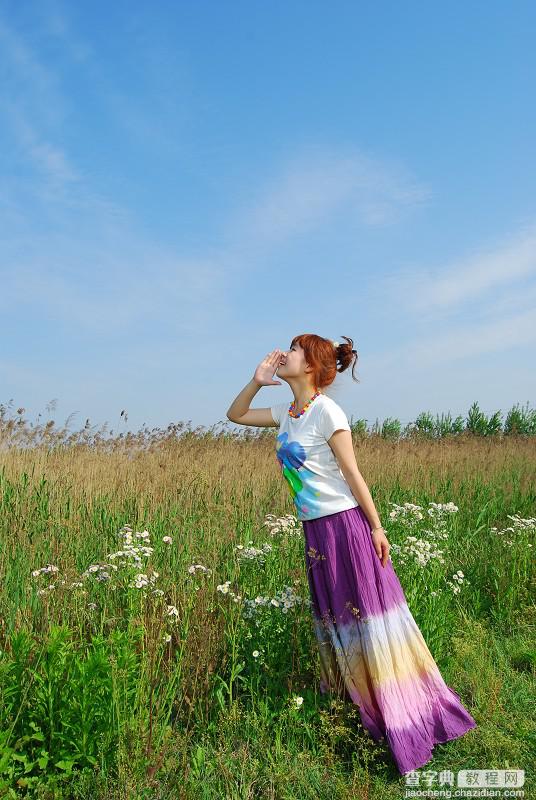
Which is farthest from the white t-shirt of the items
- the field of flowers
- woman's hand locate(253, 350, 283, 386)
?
the field of flowers

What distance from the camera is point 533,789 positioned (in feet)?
11.8

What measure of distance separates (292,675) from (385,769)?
0.67 meters

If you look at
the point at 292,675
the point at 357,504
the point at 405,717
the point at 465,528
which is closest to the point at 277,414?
the point at 357,504

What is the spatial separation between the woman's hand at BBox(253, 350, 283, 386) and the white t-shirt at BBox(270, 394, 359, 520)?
1.36 feet

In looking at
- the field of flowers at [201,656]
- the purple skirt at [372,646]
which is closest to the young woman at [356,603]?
the purple skirt at [372,646]

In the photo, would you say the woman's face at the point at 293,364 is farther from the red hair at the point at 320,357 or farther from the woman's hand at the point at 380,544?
the woman's hand at the point at 380,544

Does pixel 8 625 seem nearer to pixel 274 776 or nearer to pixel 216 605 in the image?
pixel 216 605

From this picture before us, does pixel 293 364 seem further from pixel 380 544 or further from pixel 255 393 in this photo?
pixel 380 544

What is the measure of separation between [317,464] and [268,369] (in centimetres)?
72

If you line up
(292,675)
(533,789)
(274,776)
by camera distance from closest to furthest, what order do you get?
(274,776), (533,789), (292,675)

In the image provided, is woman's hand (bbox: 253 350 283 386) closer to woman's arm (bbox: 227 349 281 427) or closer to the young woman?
woman's arm (bbox: 227 349 281 427)

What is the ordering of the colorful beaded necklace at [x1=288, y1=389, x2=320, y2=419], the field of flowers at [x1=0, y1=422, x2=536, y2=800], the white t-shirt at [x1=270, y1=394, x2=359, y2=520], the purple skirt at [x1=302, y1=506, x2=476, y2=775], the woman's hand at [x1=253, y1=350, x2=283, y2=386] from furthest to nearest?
the woman's hand at [x1=253, y1=350, x2=283, y2=386] → the colorful beaded necklace at [x1=288, y1=389, x2=320, y2=419] → the white t-shirt at [x1=270, y1=394, x2=359, y2=520] → the purple skirt at [x1=302, y1=506, x2=476, y2=775] → the field of flowers at [x1=0, y1=422, x2=536, y2=800]

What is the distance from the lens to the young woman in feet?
11.9

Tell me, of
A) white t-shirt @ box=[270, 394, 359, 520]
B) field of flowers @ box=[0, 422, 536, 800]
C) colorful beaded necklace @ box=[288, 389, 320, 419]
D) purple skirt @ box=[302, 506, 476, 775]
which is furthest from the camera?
colorful beaded necklace @ box=[288, 389, 320, 419]
